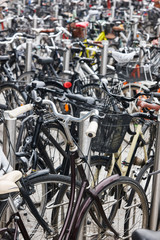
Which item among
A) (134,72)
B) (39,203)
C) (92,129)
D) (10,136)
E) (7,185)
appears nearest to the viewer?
(7,185)

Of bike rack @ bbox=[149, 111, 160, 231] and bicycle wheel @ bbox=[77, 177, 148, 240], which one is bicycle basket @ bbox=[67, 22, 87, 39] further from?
bike rack @ bbox=[149, 111, 160, 231]

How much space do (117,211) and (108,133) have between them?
0.93 m

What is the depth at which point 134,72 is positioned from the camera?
23.5ft

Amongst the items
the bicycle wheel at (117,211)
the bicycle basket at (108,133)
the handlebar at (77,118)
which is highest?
the handlebar at (77,118)

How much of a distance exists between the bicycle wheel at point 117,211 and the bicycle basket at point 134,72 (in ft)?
9.74

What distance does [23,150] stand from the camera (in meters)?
4.06

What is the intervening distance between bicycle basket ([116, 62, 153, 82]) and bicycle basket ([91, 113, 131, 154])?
3.30m

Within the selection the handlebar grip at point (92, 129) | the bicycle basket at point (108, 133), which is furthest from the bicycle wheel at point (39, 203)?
the handlebar grip at point (92, 129)

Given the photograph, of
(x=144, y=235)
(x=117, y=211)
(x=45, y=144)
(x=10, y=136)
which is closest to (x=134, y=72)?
(x=45, y=144)

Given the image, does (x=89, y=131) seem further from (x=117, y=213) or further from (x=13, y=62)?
(x=13, y=62)

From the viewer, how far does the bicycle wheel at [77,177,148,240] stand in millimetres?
3558

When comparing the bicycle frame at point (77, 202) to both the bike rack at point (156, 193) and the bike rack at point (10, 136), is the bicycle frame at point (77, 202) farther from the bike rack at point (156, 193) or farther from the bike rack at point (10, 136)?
the bike rack at point (156, 193)

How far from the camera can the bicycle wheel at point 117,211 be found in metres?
3.56

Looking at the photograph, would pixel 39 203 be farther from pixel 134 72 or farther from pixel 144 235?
pixel 134 72
